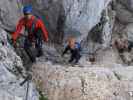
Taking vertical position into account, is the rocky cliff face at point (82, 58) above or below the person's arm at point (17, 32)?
below

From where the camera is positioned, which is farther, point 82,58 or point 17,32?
point 82,58

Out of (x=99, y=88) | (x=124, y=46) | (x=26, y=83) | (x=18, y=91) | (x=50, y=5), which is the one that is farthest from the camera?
(x=124, y=46)

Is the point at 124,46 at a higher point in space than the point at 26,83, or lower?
lower

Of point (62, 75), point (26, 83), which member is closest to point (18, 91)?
point (26, 83)

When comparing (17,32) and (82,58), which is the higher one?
(17,32)

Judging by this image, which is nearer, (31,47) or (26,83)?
(26,83)

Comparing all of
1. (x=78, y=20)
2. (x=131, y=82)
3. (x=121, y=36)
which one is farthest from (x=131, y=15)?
(x=131, y=82)

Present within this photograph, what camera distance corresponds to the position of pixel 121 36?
14.7 metres

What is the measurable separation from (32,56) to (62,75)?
Result: 942mm

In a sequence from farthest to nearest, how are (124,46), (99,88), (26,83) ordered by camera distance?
(124,46) → (99,88) → (26,83)

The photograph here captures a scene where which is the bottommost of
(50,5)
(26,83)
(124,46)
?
(124,46)

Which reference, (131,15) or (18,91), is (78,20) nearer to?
(131,15)

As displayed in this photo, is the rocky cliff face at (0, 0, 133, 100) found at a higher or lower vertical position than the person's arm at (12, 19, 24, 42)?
lower

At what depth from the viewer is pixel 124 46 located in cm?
1437
